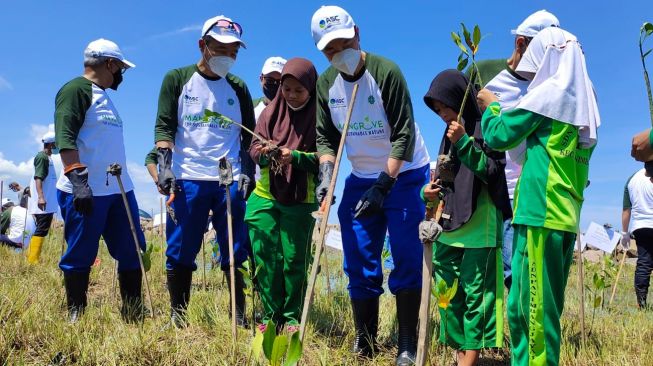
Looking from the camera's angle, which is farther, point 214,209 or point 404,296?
point 214,209

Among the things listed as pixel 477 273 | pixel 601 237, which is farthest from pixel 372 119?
pixel 601 237

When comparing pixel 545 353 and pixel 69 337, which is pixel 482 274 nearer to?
pixel 545 353

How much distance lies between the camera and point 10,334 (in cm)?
253

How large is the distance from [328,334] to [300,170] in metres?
1.12

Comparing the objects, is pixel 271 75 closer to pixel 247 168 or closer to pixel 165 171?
pixel 247 168

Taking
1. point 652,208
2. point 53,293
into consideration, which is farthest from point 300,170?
point 652,208

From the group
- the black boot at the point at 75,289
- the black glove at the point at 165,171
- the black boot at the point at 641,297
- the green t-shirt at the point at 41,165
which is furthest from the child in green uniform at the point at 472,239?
the green t-shirt at the point at 41,165

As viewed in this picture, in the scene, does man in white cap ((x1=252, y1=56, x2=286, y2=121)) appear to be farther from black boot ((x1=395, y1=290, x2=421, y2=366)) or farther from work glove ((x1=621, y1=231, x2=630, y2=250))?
work glove ((x1=621, y1=231, x2=630, y2=250))

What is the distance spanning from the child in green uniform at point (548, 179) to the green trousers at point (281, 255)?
140 cm

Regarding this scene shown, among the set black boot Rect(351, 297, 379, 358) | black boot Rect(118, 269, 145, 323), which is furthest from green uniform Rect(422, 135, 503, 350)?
black boot Rect(118, 269, 145, 323)

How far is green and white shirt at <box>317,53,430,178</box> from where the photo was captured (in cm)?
→ 267

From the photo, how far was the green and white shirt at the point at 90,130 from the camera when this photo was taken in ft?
10.7

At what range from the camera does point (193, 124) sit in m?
3.31

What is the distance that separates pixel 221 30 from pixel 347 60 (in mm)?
1029
